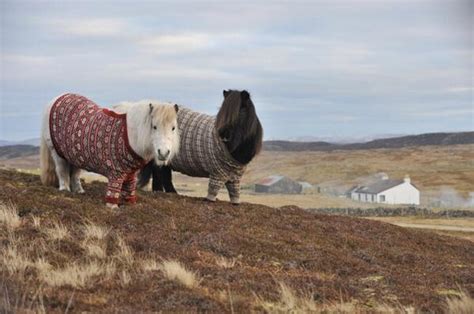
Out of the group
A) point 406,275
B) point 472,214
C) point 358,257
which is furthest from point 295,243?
point 472,214

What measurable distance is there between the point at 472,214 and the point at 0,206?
4962 centimetres

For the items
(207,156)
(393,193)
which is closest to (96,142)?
(207,156)

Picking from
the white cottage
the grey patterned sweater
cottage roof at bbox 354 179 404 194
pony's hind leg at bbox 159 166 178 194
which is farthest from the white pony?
cottage roof at bbox 354 179 404 194

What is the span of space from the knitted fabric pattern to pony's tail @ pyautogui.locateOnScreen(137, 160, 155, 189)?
3086 millimetres

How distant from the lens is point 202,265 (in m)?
8.67

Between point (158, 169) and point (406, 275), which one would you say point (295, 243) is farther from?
point (158, 169)

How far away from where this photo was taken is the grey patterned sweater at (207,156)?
13.9 meters

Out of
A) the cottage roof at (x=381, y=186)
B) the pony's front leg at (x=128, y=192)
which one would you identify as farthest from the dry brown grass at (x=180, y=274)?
the cottage roof at (x=381, y=186)

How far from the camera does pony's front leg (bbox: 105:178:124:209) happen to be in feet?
37.9

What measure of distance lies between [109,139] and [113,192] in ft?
3.21

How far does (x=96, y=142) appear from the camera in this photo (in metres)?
11.7

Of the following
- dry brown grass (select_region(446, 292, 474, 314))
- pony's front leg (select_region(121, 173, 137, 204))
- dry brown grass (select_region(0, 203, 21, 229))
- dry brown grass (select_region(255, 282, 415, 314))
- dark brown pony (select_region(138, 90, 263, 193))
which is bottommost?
dry brown grass (select_region(446, 292, 474, 314))

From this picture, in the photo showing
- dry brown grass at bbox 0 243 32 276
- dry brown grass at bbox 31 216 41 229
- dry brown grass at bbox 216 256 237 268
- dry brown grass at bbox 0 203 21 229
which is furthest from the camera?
dry brown grass at bbox 31 216 41 229

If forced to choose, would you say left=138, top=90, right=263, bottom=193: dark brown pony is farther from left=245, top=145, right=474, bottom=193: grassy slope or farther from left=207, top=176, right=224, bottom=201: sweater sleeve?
left=245, top=145, right=474, bottom=193: grassy slope
